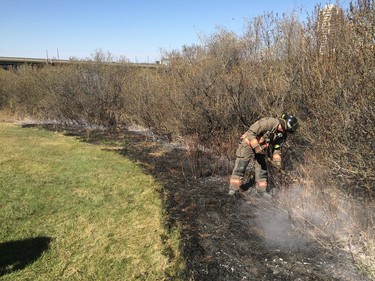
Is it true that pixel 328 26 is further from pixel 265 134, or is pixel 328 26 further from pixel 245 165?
pixel 245 165

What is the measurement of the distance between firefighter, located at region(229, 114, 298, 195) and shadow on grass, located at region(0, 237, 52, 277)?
10.9 ft

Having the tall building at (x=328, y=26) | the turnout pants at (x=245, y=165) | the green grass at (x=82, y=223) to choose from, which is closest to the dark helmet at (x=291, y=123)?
the turnout pants at (x=245, y=165)

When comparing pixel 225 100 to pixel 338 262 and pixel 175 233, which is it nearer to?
pixel 175 233

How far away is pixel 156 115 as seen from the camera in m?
12.6

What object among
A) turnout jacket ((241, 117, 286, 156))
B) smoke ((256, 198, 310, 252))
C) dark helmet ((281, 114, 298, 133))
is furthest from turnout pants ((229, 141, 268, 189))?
dark helmet ((281, 114, 298, 133))

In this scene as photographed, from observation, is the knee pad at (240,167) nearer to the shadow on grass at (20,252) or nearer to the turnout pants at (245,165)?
the turnout pants at (245,165)

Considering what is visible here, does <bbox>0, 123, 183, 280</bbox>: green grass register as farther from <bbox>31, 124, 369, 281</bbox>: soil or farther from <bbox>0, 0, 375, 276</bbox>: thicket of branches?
<bbox>0, 0, 375, 276</bbox>: thicket of branches

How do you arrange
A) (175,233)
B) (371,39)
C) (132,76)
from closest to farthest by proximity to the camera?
(371,39) → (175,233) → (132,76)

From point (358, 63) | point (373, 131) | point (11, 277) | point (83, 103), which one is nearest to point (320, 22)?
point (358, 63)

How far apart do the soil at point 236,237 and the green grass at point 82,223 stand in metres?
0.31

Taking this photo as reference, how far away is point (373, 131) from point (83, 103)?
13697 mm

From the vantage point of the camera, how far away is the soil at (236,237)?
3773 millimetres

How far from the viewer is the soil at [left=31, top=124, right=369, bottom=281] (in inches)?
149

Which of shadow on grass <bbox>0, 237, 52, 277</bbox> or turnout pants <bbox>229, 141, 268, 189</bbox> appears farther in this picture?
turnout pants <bbox>229, 141, 268, 189</bbox>
